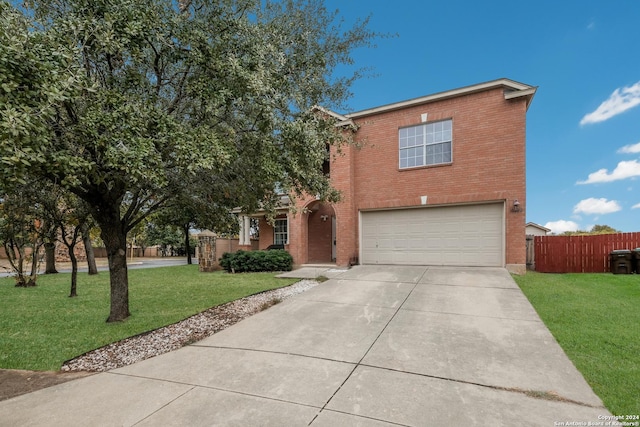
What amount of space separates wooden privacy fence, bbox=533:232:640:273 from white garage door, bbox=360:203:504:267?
277 centimetres

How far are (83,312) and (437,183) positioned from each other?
37.4ft

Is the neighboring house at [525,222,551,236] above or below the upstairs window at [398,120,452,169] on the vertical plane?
below

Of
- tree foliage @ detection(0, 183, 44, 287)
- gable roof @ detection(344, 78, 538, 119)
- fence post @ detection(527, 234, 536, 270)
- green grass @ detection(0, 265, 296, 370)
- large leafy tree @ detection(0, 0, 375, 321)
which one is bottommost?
green grass @ detection(0, 265, 296, 370)

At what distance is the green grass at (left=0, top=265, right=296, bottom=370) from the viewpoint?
16.9 ft

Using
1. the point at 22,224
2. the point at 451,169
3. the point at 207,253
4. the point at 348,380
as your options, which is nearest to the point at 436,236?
the point at 451,169

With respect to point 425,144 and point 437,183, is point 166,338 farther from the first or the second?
point 425,144

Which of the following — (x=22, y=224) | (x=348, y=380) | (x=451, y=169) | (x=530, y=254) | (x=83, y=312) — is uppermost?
(x=451, y=169)

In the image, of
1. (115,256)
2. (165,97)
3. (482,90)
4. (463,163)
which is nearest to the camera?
(115,256)

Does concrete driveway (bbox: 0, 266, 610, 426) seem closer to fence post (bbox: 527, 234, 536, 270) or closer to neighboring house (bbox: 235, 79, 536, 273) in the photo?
neighboring house (bbox: 235, 79, 536, 273)

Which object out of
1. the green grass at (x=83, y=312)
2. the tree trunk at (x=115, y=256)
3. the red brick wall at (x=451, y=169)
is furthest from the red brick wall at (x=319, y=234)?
the tree trunk at (x=115, y=256)

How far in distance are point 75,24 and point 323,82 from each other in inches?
175

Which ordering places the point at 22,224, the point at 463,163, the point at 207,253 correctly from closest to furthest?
the point at 22,224
the point at 463,163
the point at 207,253

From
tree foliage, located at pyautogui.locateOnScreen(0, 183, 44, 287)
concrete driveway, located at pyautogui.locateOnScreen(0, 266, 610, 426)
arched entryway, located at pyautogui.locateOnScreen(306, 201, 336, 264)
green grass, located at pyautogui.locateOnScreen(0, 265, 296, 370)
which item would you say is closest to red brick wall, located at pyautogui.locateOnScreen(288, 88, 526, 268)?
arched entryway, located at pyautogui.locateOnScreen(306, 201, 336, 264)

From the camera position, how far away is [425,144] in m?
12.7
